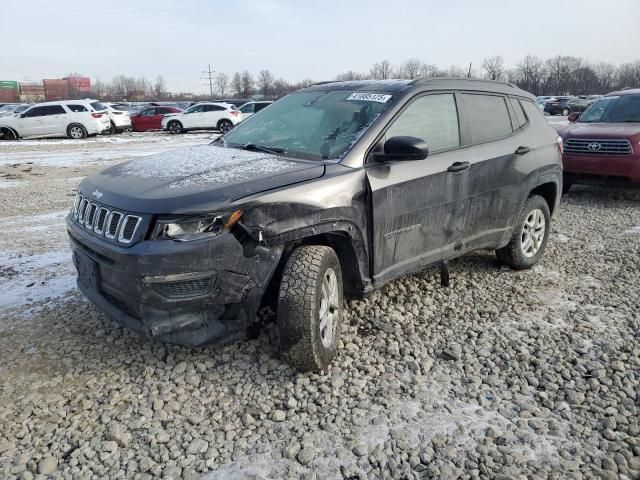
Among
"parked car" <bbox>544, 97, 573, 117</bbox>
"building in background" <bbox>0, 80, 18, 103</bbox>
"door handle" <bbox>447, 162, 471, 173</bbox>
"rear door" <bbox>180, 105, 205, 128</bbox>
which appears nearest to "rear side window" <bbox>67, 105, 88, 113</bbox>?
"rear door" <bbox>180, 105, 205, 128</bbox>

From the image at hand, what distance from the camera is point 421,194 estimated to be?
12.1 ft

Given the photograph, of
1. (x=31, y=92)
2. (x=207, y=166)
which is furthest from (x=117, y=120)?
(x=31, y=92)

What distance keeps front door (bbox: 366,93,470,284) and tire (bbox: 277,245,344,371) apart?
52 cm

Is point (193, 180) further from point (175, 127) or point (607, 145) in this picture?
point (175, 127)

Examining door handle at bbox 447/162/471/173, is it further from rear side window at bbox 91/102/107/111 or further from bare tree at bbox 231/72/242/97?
bare tree at bbox 231/72/242/97

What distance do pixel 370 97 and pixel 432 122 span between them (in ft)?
1.72

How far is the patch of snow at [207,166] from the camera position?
3.09 metres

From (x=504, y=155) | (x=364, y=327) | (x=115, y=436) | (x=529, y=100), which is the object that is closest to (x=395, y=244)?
(x=364, y=327)

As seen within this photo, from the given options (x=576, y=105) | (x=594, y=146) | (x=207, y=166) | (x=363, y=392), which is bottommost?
(x=363, y=392)

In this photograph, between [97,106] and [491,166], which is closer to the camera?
[491,166]

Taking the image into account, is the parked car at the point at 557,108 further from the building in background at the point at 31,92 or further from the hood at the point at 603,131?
the building in background at the point at 31,92

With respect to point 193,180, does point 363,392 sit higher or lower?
lower

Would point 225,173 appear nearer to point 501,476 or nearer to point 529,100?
point 501,476

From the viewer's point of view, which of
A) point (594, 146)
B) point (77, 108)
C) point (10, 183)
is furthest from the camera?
point (77, 108)
